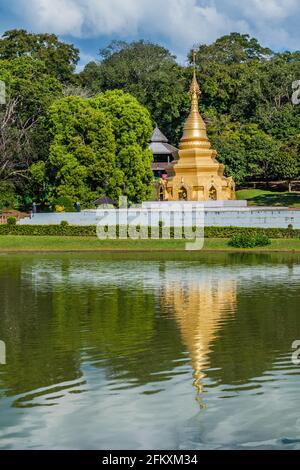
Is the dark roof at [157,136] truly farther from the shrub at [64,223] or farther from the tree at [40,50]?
the shrub at [64,223]

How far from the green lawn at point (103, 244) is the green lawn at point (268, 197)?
21.3 metres

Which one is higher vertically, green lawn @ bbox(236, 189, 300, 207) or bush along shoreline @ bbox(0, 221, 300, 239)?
green lawn @ bbox(236, 189, 300, 207)

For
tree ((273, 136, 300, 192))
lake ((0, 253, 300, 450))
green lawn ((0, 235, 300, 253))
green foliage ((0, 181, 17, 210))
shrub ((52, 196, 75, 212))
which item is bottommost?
lake ((0, 253, 300, 450))

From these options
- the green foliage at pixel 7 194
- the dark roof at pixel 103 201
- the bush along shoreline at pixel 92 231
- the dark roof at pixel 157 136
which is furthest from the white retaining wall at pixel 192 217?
the dark roof at pixel 157 136

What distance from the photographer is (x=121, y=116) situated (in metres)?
61.5

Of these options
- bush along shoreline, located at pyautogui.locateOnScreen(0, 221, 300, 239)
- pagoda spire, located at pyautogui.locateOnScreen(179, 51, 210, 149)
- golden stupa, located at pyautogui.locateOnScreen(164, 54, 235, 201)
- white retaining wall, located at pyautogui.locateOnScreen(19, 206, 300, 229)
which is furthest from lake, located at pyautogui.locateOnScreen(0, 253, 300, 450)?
pagoda spire, located at pyautogui.locateOnScreen(179, 51, 210, 149)

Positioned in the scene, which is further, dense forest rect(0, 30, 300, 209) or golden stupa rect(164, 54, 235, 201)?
dense forest rect(0, 30, 300, 209)

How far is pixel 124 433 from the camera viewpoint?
39.4 feet

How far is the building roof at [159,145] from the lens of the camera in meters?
82.6

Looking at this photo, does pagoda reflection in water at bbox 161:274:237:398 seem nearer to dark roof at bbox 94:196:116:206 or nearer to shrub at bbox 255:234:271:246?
shrub at bbox 255:234:271:246

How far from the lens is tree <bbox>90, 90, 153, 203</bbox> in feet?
199

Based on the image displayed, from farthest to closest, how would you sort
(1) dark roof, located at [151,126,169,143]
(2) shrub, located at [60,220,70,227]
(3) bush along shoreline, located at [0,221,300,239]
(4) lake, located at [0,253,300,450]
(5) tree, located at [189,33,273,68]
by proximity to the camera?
(5) tree, located at [189,33,273,68] → (1) dark roof, located at [151,126,169,143] → (2) shrub, located at [60,220,70,227] → (3) bush along shoreline, located at [0,221,300,239] → (4) lake, located at [0,253,300,450]

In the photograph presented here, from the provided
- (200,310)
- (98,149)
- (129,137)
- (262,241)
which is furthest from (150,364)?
(129,137)

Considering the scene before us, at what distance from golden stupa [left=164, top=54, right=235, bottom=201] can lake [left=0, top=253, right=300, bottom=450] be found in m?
27.6
